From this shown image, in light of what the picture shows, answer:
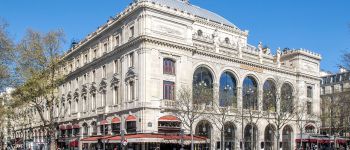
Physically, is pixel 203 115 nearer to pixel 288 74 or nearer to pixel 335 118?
pixel 288 74

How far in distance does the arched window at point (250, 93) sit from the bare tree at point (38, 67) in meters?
27.8

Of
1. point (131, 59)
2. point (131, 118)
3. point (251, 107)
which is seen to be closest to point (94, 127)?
point (131, 118)

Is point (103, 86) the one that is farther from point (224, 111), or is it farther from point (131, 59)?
point (224, 111)

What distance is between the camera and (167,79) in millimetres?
58625

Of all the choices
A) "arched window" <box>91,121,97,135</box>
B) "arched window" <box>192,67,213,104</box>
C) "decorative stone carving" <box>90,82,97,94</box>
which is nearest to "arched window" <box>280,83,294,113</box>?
"arched window" <box>192,67,213,104</box>

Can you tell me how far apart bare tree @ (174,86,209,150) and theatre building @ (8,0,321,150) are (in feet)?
2.68

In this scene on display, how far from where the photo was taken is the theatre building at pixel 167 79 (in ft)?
186

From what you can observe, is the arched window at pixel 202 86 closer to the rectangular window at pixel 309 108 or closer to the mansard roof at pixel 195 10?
the mansard roof at pixel 195 10

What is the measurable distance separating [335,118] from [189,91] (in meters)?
33.1

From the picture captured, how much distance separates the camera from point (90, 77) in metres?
73.2

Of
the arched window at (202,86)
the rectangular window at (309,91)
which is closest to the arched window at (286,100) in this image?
the rectangular window at (309,91)

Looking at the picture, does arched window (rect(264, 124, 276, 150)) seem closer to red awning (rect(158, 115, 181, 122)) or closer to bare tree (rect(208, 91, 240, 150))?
bare tree (rect(208, 91, 240, 150))

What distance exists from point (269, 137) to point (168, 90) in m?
23.8

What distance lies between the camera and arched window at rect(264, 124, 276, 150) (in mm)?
73375
